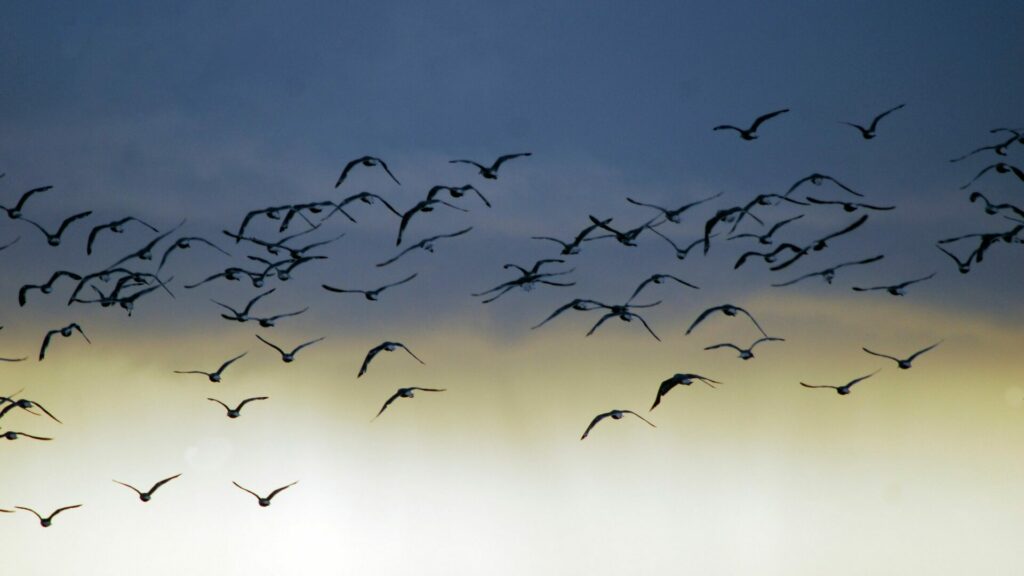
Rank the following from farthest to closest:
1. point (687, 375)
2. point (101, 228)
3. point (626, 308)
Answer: point (101, 228) < point (626, 308) < point (687, 375)

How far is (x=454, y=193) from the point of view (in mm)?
66188

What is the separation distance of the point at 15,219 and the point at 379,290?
59.1 feet

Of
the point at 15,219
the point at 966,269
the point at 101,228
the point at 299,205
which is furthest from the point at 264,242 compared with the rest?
the point at 966,269

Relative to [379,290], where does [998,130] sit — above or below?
above

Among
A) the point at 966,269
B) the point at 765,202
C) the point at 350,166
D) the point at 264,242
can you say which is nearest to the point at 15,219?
the point at 264,242

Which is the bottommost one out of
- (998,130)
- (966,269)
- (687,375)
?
(687,375)

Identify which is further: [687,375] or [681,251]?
[681,251]

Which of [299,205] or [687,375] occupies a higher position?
[299,205]

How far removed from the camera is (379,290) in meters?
68.5

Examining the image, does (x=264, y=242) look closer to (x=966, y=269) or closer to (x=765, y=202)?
(x=765, y=202)

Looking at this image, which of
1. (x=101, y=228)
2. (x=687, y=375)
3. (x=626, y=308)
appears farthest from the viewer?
(x=101, y=228)

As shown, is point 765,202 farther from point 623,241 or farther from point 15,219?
point 15,219

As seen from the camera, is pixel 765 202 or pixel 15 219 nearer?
pixel 765 202

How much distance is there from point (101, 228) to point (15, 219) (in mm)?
5184
